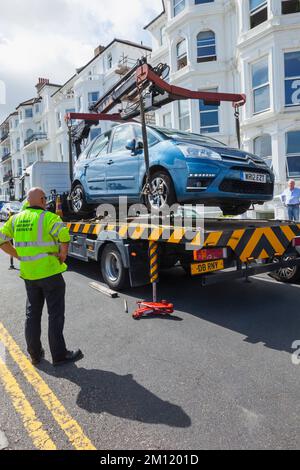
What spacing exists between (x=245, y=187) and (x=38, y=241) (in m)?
3.16

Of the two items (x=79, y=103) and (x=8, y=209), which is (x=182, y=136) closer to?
(x=8, y=209)

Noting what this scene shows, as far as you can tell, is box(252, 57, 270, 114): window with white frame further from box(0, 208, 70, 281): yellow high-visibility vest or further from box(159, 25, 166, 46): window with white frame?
box(0, 208, 70, 281): yellow high-visibility vest

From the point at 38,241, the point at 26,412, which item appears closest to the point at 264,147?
the point at 38,241

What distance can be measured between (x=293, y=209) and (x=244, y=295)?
516 centimetres

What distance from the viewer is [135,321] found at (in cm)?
470

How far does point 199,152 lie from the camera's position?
16.8 feet

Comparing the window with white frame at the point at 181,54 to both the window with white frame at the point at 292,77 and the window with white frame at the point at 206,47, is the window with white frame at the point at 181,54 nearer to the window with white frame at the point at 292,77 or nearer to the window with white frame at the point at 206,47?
the window with white frame at the point at 206,47

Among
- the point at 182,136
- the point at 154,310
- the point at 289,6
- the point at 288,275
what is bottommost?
the point at 154,310

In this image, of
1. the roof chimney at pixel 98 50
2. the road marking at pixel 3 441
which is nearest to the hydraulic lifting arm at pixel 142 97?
the road marking at pixel 3 441

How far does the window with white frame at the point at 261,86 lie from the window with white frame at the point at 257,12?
171cm

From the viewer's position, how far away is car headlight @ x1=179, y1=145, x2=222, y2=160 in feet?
16.7

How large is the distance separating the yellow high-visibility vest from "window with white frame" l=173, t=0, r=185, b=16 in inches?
753

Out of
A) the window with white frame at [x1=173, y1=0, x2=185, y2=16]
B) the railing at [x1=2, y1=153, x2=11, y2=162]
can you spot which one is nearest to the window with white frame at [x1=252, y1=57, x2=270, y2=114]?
the window with white frame at [x1=173, y1=0, x2=185, y2=16]
